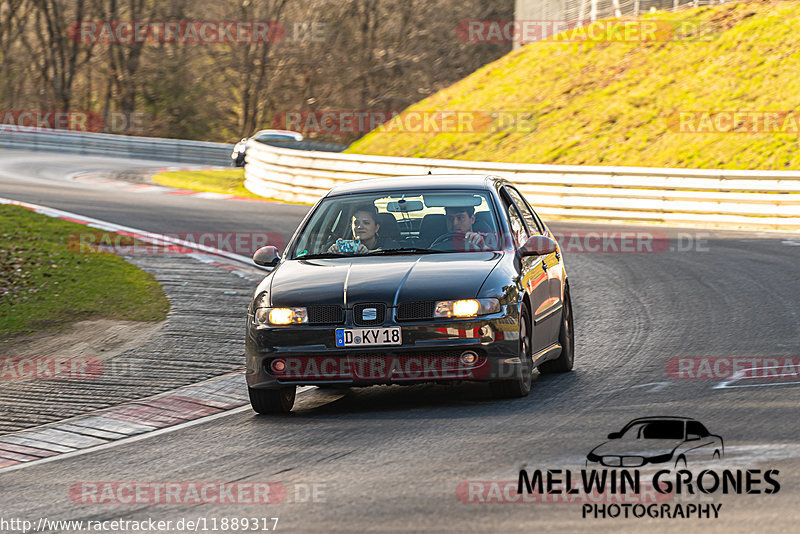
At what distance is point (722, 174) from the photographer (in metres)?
21.9

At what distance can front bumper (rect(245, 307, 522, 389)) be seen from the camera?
7246mm

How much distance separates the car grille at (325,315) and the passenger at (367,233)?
993mm

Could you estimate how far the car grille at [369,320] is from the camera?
23.9 ft

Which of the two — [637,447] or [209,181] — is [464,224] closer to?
[637,447]

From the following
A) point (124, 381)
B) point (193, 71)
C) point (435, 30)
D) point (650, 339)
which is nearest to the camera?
point (124, 381)

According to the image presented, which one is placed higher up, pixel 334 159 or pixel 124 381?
pixel 334 159

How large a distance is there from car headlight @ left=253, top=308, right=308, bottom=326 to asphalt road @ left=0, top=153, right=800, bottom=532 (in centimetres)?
67

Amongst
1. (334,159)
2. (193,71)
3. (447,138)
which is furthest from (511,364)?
(193,71)

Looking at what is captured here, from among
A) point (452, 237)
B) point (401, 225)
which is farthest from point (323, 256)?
point (452, 237)

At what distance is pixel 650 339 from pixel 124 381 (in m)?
4.47

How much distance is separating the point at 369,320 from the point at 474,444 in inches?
50.0

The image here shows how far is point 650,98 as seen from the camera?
101ft

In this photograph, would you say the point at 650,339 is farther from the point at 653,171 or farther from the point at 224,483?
the point at 653,171

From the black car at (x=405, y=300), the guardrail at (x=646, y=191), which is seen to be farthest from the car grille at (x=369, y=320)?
the guardrail at (x=646, y=191)
